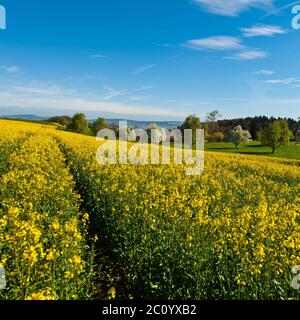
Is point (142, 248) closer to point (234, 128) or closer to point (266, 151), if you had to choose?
point (266, 151)

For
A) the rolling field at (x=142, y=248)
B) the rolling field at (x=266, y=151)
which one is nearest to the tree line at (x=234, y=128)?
the rolling field at (x=266, y=151)

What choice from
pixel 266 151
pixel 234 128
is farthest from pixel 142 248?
pixel 234 128

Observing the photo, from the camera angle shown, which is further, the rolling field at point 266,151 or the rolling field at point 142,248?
the rolling field at point 266,151

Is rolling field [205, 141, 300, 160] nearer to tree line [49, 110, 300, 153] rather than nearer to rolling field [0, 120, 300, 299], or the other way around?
tree line [49, 110, 300, 153]

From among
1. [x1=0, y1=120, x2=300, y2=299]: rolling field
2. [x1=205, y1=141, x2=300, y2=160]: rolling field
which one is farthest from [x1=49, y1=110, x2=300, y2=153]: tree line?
[x1=0, y1=120, x2=300, y2=299]: rolling field

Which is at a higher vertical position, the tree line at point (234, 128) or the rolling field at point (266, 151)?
the tree line at point (234, 128)

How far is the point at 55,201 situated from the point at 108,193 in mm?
1852

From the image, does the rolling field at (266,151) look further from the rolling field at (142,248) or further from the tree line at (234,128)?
the rolling field at (142,248)

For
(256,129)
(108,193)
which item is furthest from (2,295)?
(256,129)

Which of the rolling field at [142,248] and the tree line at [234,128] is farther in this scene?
the tree line at [234,128]

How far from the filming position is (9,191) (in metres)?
10.6

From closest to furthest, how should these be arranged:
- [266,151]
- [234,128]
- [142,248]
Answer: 1. [142,248]
2. [266,151]
3. [234,128]

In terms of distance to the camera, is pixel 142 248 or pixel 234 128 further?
pixel 234 128

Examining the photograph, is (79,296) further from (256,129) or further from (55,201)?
(256,129)
